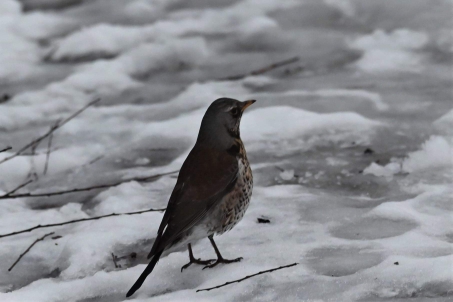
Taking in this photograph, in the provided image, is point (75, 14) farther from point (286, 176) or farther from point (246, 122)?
point (286, 176)

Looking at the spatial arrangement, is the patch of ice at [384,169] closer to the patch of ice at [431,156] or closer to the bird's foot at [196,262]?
the patch of ice at [431,156]

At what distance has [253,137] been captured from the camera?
18.4 ft

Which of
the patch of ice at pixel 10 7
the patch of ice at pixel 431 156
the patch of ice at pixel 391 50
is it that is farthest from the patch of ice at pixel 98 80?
the patch of ice at pixel 431 156

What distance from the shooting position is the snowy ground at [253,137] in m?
3.48

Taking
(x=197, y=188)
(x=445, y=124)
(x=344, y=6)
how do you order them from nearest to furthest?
(x=197, y=188) < (x=445, y=124) < (x=344, y=6)

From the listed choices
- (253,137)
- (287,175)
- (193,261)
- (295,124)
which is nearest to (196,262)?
(193,261)

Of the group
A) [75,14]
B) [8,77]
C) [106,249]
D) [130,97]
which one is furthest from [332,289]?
[75,14]

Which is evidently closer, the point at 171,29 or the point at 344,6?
the point at 171,29

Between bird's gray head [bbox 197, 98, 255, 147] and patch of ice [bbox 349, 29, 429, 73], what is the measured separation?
11.6 feet

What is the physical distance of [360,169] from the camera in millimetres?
4855

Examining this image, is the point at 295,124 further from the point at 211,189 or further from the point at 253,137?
the point at 211,189

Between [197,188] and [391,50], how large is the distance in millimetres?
4489

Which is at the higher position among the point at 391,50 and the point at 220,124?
the point at 220,124

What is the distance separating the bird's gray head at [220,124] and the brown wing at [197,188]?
2.9 inches
